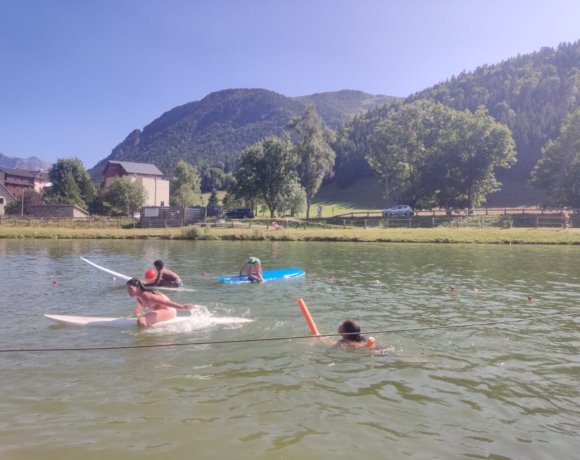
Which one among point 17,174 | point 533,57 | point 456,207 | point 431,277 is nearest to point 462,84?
point 533,57

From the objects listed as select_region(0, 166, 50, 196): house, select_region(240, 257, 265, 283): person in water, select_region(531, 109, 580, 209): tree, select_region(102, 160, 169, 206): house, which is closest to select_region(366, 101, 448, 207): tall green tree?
select_region(531, 109, 580, 209): tree

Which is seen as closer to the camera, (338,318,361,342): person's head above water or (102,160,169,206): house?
(338,318,361,342): person's head above water

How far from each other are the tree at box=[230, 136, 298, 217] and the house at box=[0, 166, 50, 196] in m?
61.2

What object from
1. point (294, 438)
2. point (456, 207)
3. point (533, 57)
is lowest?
point (294, 438)

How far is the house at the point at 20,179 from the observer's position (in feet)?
345

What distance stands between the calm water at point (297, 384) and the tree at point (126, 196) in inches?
2376

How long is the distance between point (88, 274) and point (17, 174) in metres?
109

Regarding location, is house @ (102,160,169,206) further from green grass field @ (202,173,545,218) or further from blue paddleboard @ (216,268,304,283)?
blue paddleboard @ (216,268,304,283)

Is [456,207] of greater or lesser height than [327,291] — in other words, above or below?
above

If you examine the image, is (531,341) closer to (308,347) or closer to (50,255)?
(308,347)

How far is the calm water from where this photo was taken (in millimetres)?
5789

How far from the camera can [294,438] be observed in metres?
5.93

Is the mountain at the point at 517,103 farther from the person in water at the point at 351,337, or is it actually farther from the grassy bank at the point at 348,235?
the person in water at the point at 351,337

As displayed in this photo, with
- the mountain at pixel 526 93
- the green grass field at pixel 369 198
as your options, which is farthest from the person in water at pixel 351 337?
Answer: the mountain at pixel 526 93
